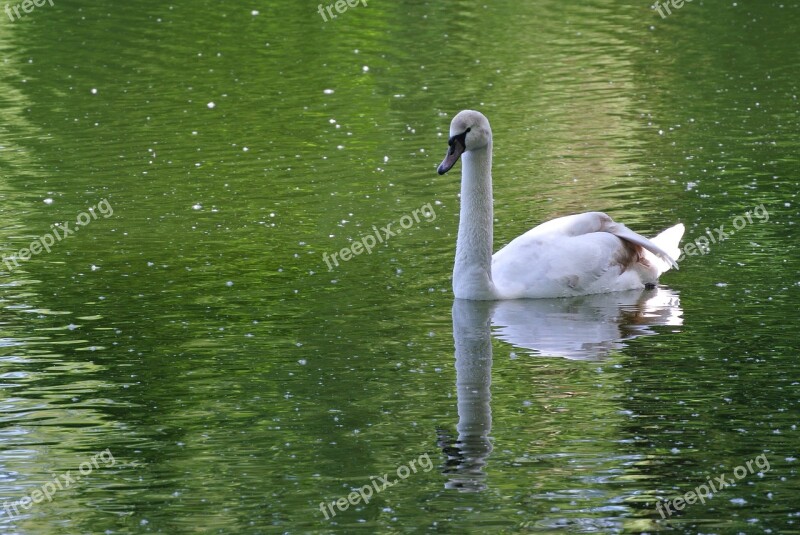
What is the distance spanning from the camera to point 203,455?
29.3 ft

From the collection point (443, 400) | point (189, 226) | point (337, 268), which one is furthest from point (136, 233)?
point (443, 400)

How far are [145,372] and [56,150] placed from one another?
9588mm

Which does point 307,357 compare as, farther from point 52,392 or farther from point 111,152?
point 111,152

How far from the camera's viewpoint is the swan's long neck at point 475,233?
12.2 metres
